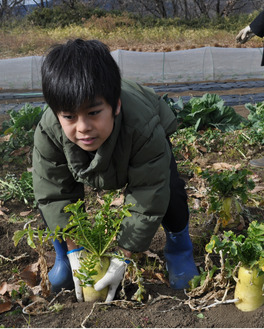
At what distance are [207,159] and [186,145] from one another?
0.32 metres

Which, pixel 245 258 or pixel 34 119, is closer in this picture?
pixel 245 258

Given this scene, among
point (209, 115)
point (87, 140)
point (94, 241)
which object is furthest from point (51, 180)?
point (209, 115)

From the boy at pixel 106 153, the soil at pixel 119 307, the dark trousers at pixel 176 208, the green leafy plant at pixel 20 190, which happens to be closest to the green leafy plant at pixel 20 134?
the green leafy plant at pixel 20 190

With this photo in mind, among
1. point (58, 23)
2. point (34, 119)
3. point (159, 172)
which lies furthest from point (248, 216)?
point (58, 23)

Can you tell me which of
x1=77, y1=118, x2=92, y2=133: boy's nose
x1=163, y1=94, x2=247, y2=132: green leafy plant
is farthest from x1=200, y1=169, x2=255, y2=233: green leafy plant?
x1=163, y1=94, x2=247, y2=132: green leafy plant

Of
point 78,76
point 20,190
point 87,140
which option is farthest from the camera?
point 20,190

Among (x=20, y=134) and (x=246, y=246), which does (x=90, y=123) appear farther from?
(x=20, y=134)

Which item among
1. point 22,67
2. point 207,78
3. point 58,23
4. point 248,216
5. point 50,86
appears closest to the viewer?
point 50,86

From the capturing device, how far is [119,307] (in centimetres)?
198

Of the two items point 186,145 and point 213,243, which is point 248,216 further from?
point 186,145

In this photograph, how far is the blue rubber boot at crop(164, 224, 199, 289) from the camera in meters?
2.21

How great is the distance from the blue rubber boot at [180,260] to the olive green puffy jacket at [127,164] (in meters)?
0.29

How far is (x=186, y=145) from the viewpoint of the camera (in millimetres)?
4121

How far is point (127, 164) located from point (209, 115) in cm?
294
